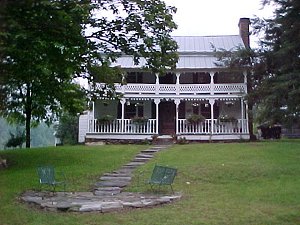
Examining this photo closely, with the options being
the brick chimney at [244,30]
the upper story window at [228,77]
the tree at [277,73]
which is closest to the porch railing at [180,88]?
the upper story window at [228,77]

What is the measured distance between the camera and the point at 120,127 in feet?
102

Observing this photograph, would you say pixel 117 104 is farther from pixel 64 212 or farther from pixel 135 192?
pixel 64 212

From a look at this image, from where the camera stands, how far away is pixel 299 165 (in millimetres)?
16922

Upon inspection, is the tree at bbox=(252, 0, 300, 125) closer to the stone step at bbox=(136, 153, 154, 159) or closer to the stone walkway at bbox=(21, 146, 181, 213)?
the stone step at bbox=(136, 153, 154, 159)

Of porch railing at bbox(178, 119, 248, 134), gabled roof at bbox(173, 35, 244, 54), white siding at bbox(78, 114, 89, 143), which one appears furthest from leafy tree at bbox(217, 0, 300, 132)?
white siding at bbox(78, 114, 89, 143)

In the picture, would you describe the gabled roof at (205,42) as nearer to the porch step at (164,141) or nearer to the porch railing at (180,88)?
the porch railing at (180,88)

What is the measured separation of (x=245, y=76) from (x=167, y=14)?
21690 millimetres

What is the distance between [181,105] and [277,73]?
10393 millimetres

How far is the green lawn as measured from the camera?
9.37m

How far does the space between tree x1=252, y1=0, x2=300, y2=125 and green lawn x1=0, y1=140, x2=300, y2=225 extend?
1933 millimetres

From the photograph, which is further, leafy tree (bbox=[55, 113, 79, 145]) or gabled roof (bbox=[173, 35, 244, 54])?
leafy tree (bbox=[55, 113, 79, 145])

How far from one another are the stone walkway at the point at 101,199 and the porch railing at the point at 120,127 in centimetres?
1617

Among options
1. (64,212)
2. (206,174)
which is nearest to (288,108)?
(206,174)

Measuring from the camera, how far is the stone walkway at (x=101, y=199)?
10242mm
